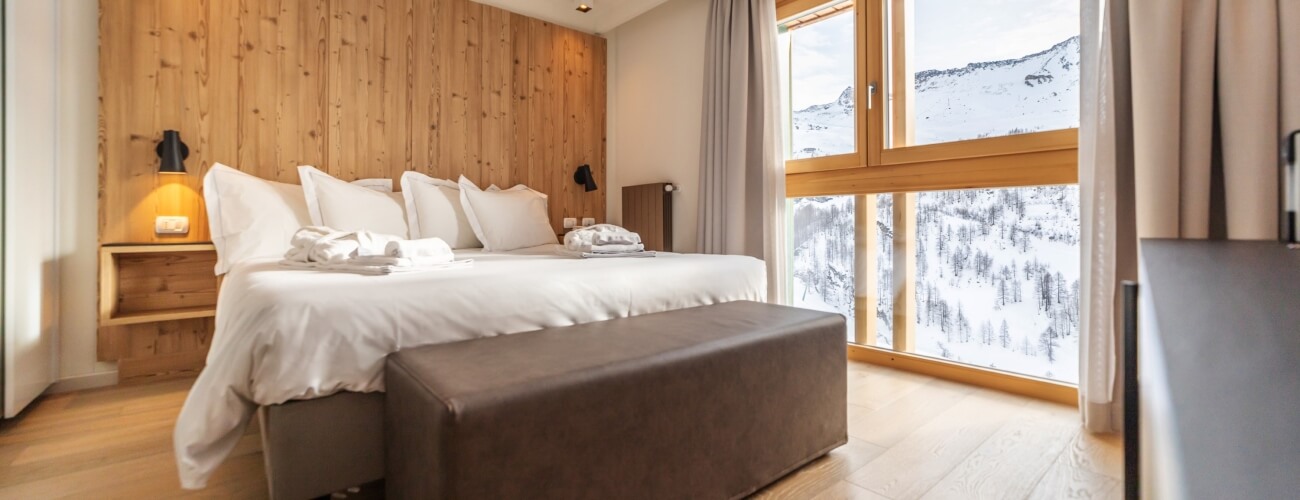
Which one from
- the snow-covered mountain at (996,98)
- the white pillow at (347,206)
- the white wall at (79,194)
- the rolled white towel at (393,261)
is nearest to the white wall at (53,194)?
the white wall at (79,194)

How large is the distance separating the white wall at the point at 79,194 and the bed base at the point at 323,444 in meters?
1.98

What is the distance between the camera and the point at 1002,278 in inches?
95.6

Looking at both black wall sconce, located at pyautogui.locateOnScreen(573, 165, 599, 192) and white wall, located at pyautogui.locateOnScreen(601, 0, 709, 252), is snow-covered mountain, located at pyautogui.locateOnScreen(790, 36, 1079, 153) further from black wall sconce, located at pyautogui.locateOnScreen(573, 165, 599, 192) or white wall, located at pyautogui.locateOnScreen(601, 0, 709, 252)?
black wall sconce, located at pyautogui.locateOnScreen(573, 165, 599, 192)

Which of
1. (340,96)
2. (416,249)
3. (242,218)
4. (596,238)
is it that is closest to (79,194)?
(242,218)

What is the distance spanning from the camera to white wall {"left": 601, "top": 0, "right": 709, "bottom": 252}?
3.70 m

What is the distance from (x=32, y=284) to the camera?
2154 millimetres

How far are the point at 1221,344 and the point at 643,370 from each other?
3.51 feet

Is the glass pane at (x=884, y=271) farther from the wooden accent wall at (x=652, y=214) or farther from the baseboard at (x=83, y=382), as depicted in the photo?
the baseboard at (x=83, y=382)

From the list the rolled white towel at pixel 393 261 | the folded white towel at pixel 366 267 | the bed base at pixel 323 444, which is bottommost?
the bed base at pixel 323 444

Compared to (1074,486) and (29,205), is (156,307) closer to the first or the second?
(29,205)

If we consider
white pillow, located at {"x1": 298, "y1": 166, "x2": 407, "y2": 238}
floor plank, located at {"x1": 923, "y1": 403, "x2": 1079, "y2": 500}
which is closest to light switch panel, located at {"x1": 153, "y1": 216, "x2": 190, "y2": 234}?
white pillow, located at {"x1": 298, "y1": 166, "x2": 407, "y2": 238}

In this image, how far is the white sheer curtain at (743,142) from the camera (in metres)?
3.12

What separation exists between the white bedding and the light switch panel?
127 centimetres

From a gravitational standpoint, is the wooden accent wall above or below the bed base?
above
